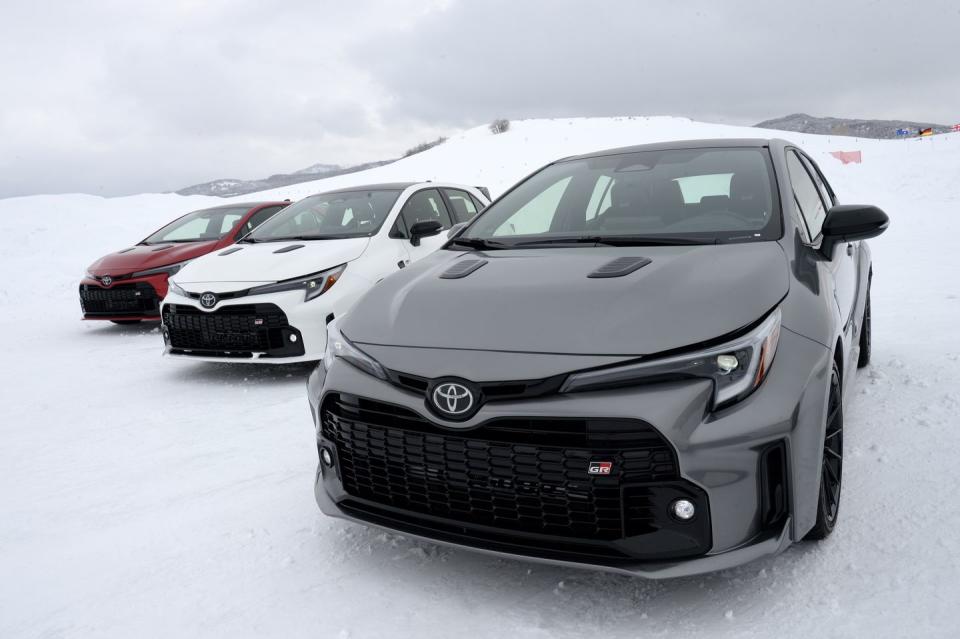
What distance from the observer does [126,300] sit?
24.8 ft

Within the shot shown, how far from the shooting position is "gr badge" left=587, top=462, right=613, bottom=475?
194 centimetres

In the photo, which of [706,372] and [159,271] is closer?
[706,372]

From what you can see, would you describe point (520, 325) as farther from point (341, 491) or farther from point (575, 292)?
point (341, 491)

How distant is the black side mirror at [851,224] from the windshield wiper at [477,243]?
1.31 metres

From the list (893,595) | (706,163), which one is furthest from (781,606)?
(706,163)

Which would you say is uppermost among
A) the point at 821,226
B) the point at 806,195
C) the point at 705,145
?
the point at 705,145

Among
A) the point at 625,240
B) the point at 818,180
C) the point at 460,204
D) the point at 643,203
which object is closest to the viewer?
the point at 625,240

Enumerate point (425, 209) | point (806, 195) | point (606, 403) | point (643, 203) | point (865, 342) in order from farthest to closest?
point (425, 209) → point (865, 342) → point (806, 195) → point (643, 203) → point (606, 403)

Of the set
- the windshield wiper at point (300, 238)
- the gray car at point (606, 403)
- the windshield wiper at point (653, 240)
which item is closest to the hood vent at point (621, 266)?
the gray car at point (606, 403)

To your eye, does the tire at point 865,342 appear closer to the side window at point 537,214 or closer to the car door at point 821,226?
the car door at point 821,226

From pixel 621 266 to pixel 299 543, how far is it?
1.63 metres

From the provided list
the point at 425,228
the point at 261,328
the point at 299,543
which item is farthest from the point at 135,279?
the point at 299,543

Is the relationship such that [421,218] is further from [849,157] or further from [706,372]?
[849,157]

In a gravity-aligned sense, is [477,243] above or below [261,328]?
above
